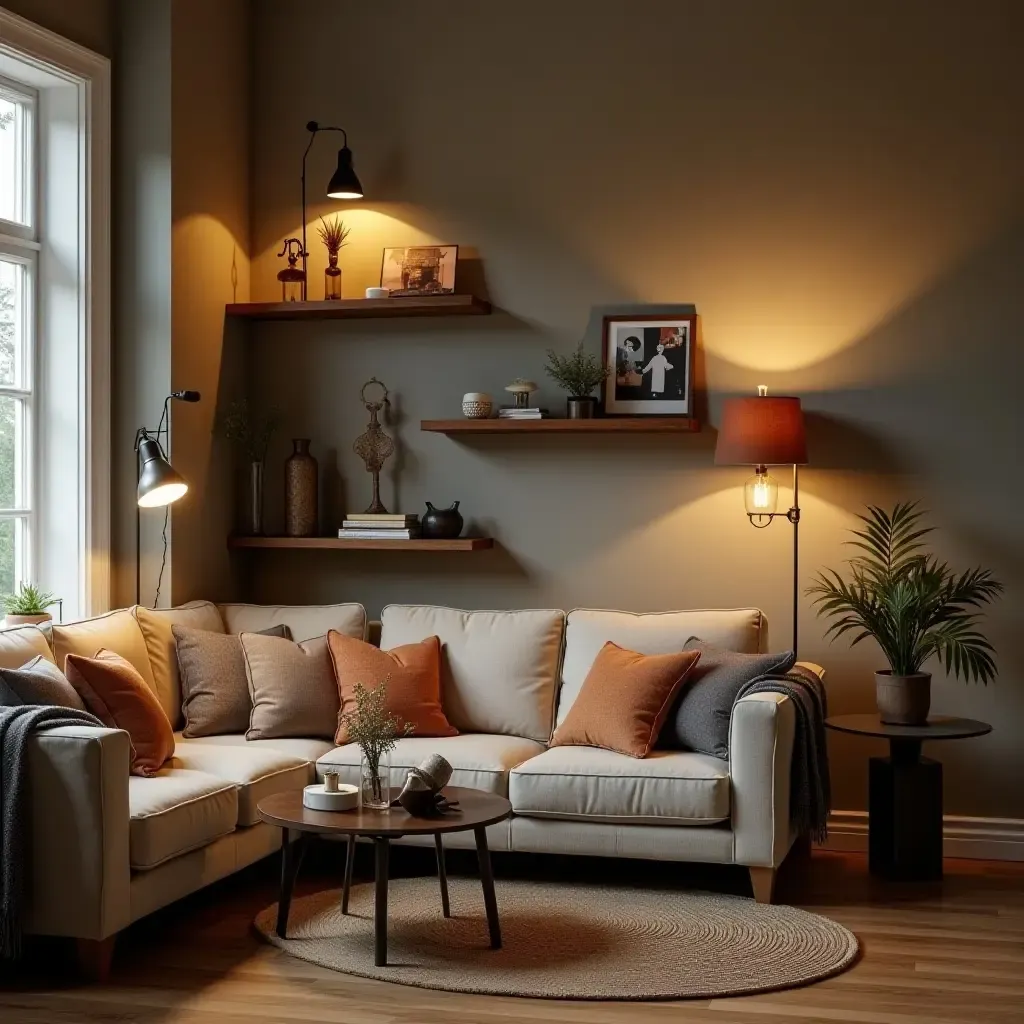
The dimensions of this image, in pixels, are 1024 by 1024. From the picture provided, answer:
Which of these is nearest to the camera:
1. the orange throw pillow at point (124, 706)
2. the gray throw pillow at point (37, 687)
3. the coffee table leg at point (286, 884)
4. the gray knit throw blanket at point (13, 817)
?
the gray knit throw blanket at point (13, 817)

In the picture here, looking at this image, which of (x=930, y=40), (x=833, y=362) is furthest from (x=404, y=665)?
(x=930, y=40)

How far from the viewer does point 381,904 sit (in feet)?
12.3

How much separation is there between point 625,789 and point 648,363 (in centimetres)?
177

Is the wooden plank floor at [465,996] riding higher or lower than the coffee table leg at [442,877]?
A: lower

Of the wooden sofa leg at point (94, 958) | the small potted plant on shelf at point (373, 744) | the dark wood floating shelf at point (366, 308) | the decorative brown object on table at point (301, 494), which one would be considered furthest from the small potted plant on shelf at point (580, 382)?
the wooden sofa leg at point (94, 958)

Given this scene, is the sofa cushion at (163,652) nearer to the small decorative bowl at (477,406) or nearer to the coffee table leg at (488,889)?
the small decorative bowl at (477,406)

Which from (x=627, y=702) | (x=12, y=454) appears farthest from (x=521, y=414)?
(x=12, y=454)

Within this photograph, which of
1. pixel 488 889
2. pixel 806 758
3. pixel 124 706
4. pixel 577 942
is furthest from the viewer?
pixel 806 758

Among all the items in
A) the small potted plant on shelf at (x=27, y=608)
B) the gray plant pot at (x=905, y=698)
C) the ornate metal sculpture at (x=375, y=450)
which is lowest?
the gray plant pot at (x=905, y=698)

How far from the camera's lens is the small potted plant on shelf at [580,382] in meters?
5.32

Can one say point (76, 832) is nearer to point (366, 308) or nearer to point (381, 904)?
point (381, 904)

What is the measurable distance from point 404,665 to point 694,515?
4.19ft

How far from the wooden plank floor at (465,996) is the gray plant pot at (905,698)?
1.94ft

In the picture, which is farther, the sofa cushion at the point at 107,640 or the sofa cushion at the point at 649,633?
the sofa cushion at the point at 649,633
